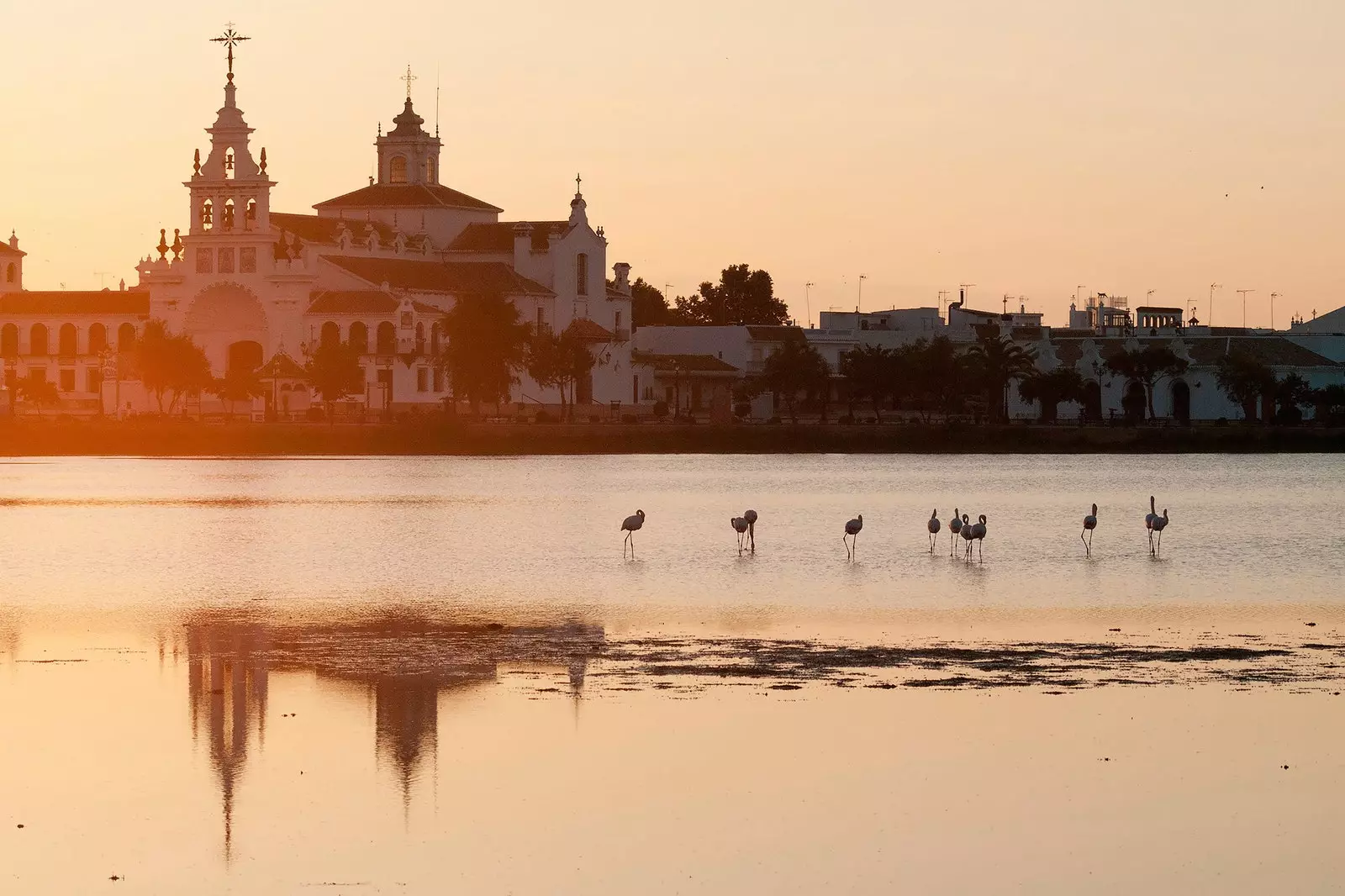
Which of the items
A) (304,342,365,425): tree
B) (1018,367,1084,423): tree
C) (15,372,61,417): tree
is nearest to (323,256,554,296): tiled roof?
(304,342,365,425): tree

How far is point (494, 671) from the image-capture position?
2191cm

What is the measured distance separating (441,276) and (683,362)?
18.3 meters

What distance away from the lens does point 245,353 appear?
116875 millimetres

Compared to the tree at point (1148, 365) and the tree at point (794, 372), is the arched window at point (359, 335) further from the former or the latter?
the tree at point (1148, 365)

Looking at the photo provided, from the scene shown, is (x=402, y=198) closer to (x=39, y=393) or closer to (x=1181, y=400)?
(x=39, y=393)

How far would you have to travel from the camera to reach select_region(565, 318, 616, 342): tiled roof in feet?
405

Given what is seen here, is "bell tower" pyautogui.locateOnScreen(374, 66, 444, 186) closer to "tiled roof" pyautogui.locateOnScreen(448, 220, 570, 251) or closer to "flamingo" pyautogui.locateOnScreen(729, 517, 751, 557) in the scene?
"tiled roof" pyautogui.locateOnScreen(448, 220, 570, 251)

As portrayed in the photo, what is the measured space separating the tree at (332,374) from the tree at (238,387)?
2.51 m

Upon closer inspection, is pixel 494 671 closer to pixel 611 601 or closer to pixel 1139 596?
pixel 611 601

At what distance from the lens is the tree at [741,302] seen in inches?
6914

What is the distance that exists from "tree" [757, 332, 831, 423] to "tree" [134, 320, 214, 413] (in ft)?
102

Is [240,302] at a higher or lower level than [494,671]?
higher

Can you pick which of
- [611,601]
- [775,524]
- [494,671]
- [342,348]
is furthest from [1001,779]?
[342,348]

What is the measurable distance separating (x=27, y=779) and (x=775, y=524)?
31608 mm
